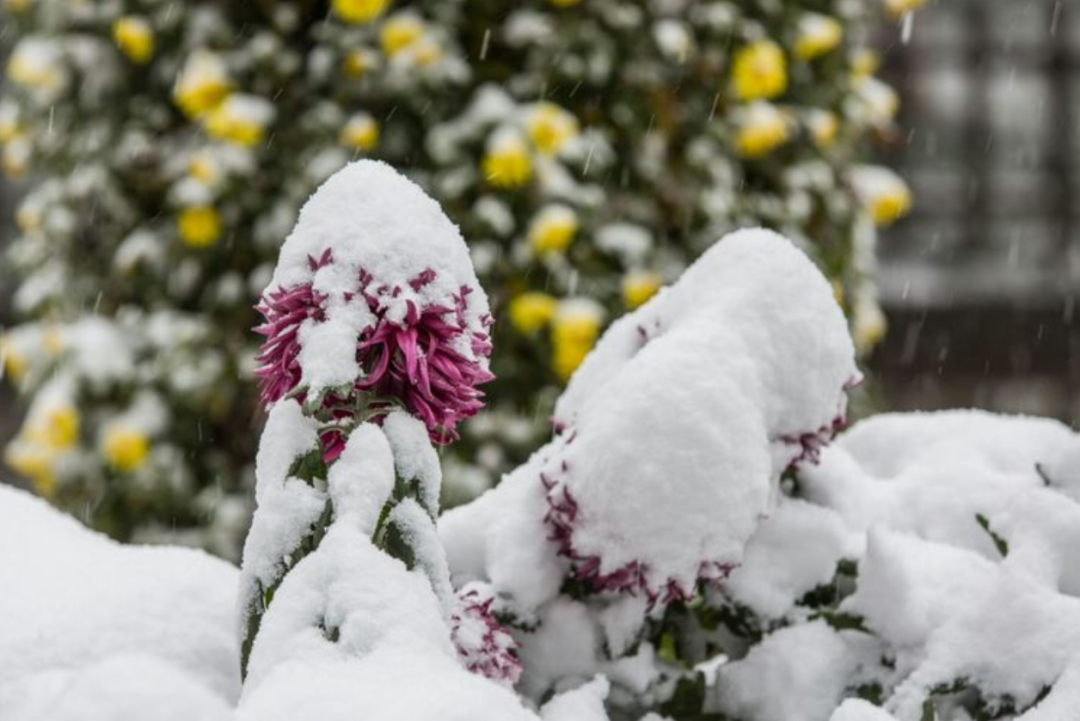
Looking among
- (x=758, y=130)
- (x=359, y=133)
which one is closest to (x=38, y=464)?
(x=359, y=133)

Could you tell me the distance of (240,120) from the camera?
10.6 ft

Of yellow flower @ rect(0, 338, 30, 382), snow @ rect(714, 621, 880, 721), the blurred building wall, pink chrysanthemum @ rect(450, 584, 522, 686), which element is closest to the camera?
pink chrysanthemum @ rect(450, 584, 522, 686)

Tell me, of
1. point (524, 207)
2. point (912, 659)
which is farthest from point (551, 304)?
point (912, 659)

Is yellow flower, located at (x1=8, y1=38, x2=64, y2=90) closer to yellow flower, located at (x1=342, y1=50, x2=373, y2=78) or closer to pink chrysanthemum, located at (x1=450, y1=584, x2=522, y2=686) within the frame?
yellow flower, located at (x1=342, y1=50, x2=373, y2=78)

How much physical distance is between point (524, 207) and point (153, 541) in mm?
1187

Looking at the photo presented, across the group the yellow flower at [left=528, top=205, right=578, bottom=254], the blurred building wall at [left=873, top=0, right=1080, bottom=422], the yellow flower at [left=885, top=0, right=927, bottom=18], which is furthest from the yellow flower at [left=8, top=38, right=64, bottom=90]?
the blurred building wall at [left=873, top=0, right=1080, bottom=422]

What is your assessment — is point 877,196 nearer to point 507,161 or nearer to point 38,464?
point 507,161

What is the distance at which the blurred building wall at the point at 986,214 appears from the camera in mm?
7324

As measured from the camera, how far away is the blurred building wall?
7.32 m

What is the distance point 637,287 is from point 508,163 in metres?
0.42

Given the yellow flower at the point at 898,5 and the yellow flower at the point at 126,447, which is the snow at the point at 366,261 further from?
the yellow flower at the point at 898,5

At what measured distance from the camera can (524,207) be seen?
3.23 meters

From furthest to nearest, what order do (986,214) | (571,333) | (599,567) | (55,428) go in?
(986,214) → (55,428) → (571,333) → (599,567)

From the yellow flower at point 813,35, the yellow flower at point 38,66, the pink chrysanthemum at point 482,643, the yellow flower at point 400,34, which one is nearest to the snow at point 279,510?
the pink chrysanthemum at point 482,643
